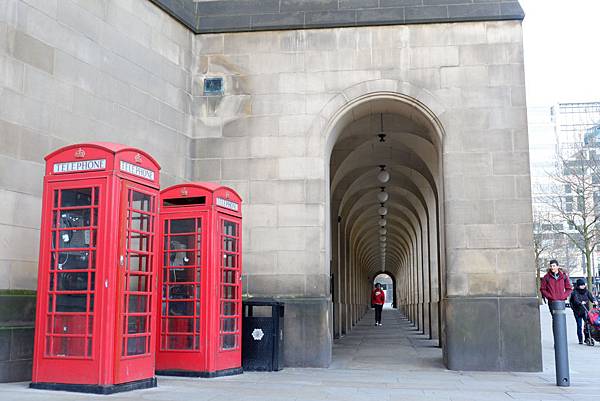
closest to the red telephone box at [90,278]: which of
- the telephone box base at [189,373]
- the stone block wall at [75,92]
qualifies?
the stone block wall at [75,92]

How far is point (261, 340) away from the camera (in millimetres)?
10273

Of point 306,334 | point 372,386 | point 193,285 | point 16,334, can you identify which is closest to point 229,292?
point 193,285

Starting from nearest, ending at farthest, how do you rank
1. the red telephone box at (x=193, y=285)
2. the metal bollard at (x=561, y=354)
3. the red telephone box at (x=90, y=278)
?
the red telephone box at (x=90, y=278)
the metal bollard at (x=561, y=354)
the red telephone box at (x=193, y=285)

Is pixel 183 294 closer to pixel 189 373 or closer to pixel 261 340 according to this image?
pixel 189 373

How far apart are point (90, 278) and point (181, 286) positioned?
198 centimetres

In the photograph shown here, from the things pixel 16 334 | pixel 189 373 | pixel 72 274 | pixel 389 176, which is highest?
pixel 389 176

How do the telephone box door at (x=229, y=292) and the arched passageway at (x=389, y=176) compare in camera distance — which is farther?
the arched passageway at (x=389, y=176)

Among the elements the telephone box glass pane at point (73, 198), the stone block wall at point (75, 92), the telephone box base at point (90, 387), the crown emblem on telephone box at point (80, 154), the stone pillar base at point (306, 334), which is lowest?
the telephone box base at point (90, 387)

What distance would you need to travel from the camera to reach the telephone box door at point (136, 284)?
7.47 meters

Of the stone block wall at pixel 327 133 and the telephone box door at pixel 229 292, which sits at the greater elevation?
the stone block wall at pixel 327 133

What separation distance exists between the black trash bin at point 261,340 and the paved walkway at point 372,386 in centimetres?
32

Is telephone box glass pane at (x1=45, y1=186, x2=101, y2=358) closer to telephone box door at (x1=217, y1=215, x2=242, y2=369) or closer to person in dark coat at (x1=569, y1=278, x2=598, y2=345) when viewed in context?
telephone box door at (x1=217, y1=215, x2=242, y2=369)

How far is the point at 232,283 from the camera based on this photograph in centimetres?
971

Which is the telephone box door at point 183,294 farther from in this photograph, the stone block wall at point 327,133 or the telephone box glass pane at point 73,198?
the stone block wall at point 327,133
